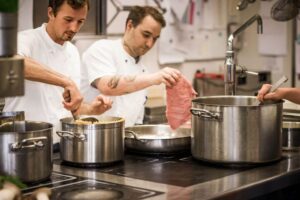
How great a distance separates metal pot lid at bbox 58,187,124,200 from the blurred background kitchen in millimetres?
2796

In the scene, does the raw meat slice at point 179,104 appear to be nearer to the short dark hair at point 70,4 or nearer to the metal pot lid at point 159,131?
the metal pot lid at point 159,131

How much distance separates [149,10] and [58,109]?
3.17 ft

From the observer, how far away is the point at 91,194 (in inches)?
74.7

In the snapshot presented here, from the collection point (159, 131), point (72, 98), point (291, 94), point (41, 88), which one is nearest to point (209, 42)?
point (41, 88)

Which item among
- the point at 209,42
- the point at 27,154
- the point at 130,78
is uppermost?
the point at 209,42

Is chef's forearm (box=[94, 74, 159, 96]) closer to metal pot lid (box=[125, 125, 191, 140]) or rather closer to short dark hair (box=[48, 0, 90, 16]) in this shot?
metal pot lid (box=[125, 125, 191, 140])

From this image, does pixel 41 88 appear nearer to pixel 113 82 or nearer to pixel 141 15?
pixel 113 82

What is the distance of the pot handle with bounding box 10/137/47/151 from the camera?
6.26ft

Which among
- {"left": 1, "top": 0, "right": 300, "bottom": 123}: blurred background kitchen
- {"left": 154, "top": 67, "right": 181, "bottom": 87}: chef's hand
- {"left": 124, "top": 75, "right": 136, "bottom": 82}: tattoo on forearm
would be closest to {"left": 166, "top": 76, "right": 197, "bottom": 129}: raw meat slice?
{"left": 154, "top": 67, "right": 181, "bottom": 87}: chef's hand

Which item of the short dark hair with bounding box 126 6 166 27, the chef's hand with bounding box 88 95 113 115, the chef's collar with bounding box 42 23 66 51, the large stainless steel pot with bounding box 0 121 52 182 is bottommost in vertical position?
the large stainless steel pot with bounding box 0 121 52 182

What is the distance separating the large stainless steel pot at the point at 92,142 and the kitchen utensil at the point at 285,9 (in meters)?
1.69

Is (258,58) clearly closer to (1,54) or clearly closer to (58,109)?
(58,109)

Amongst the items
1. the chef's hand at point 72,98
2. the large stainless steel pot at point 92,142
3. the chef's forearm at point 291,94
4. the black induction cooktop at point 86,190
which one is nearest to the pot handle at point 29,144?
the black induction cooktop at point 86,190

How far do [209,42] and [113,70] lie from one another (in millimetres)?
2541
